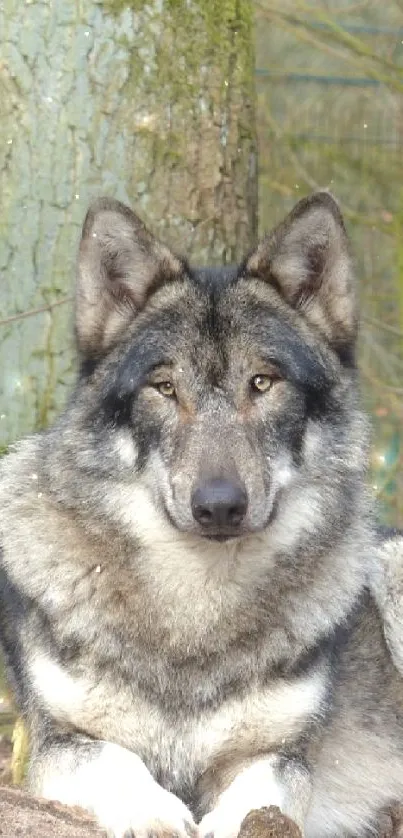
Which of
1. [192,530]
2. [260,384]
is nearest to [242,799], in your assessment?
[192,530]

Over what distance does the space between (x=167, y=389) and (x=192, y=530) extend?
500mm

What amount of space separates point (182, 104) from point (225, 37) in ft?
1.27

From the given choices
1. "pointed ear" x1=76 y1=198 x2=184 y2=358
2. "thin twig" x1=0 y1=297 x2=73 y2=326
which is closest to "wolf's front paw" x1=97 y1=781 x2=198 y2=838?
"pointed ear" x1=76 y1=198 x2=184 y2=358


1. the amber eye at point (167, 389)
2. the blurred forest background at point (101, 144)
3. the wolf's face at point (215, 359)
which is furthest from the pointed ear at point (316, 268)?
the blurred forest background at point (101, 144)

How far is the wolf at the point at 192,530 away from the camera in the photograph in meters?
4.05

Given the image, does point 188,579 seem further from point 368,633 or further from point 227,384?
point 368,633

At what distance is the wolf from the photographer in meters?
4.05

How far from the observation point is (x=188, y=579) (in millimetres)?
4289

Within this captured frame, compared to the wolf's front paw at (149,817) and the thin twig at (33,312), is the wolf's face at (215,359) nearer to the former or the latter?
the wolf's front paw at (149,817)

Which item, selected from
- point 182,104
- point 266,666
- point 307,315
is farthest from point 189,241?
point 266,666

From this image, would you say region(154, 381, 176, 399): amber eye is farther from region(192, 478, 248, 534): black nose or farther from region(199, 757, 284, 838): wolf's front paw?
region(199, 757, 284, 838): wolf's front paw

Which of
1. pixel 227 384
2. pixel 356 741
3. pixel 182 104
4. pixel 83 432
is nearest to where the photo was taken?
pixel 227 384

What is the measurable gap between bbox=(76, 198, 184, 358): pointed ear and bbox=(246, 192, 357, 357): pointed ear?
0.33 metres

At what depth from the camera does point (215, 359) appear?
4082 millimetres
